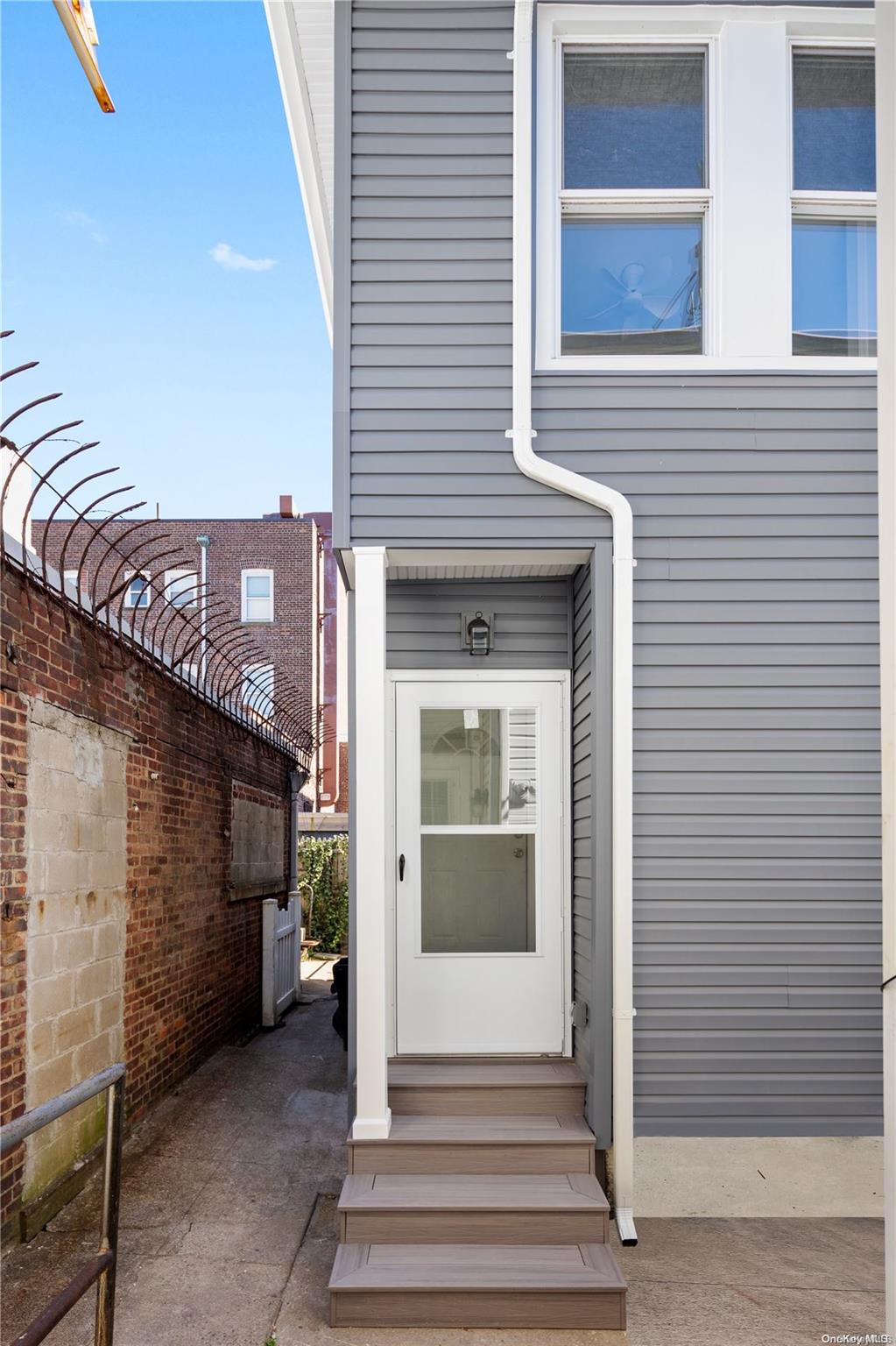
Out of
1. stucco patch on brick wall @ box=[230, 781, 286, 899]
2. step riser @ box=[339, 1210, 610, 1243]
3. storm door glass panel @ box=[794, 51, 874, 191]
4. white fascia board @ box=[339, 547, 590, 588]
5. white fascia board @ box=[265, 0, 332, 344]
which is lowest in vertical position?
step riser @ box=[339, 1210, 610, 1243]

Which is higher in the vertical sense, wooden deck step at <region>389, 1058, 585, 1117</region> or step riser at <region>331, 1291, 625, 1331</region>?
wooden deck step at <region>389, 1058, 585, 1117</region>

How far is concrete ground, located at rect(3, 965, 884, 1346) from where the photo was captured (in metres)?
3.17

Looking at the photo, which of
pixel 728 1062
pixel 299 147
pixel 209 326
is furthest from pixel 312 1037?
pixel 209 326

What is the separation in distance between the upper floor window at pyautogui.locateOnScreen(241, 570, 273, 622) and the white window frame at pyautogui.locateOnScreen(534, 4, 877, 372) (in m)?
18.2

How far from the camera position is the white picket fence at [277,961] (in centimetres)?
787

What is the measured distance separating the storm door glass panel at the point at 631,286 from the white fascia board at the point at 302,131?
1.82 m

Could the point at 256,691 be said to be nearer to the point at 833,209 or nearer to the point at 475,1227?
the point at 475,1227

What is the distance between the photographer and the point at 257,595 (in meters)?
22.0

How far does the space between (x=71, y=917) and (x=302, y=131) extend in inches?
181

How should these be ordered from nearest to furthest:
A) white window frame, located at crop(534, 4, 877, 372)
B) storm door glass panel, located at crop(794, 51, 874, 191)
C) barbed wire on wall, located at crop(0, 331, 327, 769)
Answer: barbed wire on wall, located at crop(0, 331, 327, 769) → white window frame, located at crop(534, 4, 877, 372) → storm door glass panel, located at crop(794, 51, 874, 191)

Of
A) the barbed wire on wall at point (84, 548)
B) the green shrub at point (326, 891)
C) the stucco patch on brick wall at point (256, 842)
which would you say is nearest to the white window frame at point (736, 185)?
the barbed wire on wall at point (84, 548)

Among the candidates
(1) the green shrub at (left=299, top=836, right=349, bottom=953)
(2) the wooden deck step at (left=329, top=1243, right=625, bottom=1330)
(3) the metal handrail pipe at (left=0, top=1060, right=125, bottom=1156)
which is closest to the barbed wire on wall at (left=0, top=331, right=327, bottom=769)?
(3) the metal handrail pipe at (left=0, top=1060, right=125, bottom=1156)

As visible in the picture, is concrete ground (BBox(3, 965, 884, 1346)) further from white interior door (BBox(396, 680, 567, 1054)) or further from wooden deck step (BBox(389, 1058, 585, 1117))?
white interior door (BBox(396, 680, 567, 1054))

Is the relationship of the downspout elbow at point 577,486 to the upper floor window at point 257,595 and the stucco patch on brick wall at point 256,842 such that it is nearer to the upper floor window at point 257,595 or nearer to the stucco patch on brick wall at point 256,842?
the stucco patch on brick wall at point 256,842
